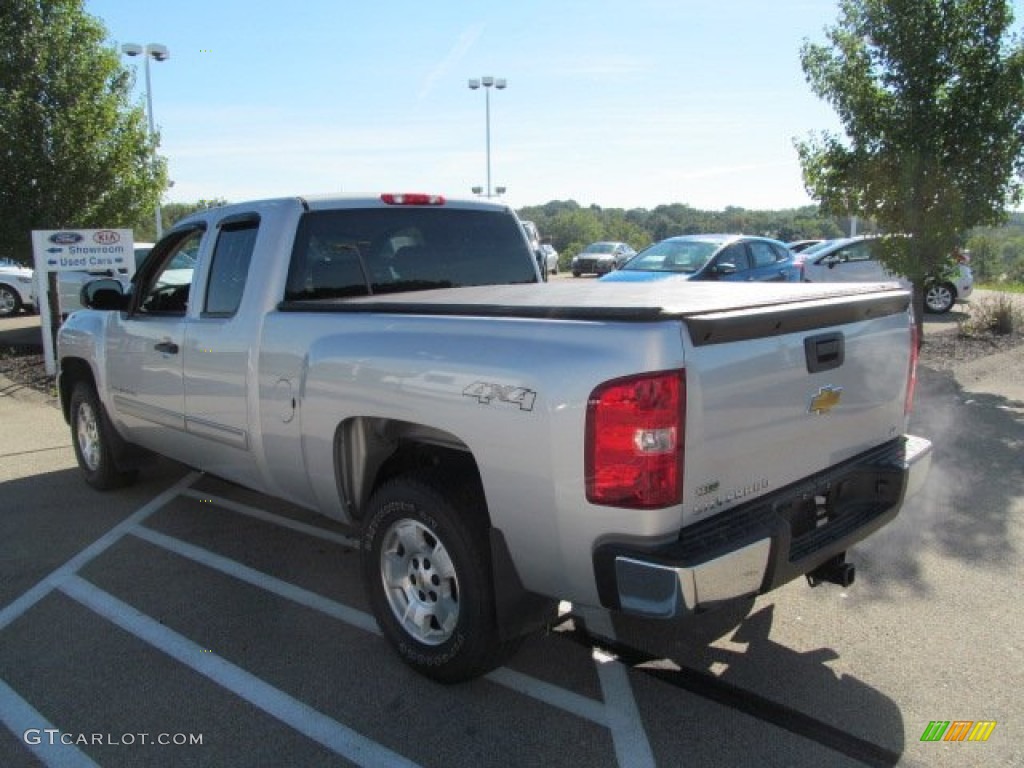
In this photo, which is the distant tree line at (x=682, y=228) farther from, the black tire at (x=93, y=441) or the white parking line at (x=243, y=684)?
the white parking line at (x=243, y=684)

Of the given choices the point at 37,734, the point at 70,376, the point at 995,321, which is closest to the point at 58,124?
the point at 70,376

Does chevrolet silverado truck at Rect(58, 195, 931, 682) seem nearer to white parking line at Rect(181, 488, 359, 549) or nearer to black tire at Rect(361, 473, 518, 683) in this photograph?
black tire at Rect(361, 473, 518, 683)

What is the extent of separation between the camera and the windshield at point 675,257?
42.1ft

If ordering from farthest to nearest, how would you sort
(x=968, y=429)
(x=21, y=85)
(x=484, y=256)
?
(x=21, y=85), (x=968, y=429), (x=484, y=256)

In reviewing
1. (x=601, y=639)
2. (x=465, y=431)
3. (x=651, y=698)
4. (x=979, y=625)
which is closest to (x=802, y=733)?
(x=651, y=698)

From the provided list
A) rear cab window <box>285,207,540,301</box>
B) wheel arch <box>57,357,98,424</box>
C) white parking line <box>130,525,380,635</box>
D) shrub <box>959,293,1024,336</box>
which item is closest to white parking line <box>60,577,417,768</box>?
white parking line <box>130,525,380,635</box>

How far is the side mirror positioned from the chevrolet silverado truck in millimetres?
692

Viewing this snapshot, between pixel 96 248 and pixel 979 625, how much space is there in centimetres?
1145

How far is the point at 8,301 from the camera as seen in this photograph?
764 inches

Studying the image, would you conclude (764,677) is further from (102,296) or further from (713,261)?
(713,261)

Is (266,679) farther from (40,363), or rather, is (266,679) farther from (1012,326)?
(1012,326)

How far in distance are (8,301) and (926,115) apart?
19.8m

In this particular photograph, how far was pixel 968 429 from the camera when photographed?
7.21 m

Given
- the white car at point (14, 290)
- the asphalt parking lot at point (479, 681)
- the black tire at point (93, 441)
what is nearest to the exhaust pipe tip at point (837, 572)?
the asphalt parking lot at point (479, 681)
